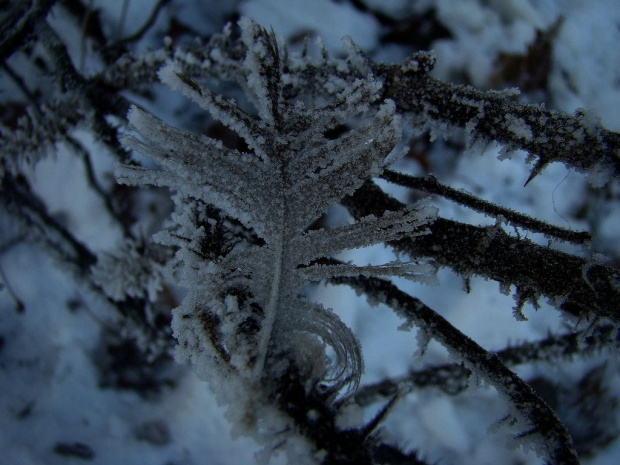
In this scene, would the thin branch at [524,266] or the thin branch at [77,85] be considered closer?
the thin branch at [524,266]

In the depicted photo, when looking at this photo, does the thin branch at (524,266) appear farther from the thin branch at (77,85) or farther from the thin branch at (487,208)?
the thin branch at (77,85)

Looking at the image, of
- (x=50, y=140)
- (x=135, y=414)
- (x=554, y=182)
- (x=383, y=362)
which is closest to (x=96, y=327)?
(x=135, y=414)

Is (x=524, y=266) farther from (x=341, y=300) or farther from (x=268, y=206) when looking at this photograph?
(x=341, y=300)

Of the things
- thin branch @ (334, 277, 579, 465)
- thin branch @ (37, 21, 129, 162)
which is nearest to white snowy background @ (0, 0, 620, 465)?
thin branch @ (37, 21, 129, 162)

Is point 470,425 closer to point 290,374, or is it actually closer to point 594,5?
point 290,374

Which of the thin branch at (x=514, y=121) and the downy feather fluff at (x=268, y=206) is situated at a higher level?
the thin branch at (x=514, y=121)

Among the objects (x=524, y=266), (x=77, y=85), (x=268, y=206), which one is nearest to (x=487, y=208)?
(x=524, y=266)

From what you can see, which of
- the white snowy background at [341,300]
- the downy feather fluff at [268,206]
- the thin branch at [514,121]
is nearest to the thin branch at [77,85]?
the white snowy background at [341,300]
